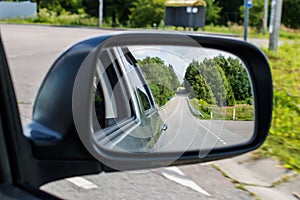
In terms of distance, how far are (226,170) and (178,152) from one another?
2.58 metres

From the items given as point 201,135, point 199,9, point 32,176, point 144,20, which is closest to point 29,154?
point 32,176

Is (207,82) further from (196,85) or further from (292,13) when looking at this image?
(292,13)

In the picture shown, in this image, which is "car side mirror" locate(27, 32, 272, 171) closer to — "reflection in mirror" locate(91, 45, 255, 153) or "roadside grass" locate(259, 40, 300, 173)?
"reflection in mirror" locate(91, 45, 255, 153)

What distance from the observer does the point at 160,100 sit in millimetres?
1692

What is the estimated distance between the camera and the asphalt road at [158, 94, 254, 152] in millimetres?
1688

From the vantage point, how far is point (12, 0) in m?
15.2

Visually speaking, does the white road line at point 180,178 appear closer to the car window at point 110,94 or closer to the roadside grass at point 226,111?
the roadside grass at point 226,111

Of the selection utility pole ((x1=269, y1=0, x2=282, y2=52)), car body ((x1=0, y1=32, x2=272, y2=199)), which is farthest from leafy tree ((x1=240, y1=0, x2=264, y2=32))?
car body ((x1=0, y1=32, x2=272, y2=199))

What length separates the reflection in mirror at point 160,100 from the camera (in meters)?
1.64

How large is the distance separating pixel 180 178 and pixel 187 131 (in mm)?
2057

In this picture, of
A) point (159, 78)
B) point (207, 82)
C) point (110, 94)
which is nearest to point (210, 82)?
point (207, 82)

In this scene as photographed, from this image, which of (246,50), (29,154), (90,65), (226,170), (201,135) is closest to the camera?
(29,154)

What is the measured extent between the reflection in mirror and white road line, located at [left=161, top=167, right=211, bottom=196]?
163cm

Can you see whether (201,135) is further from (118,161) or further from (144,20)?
(144,20)
